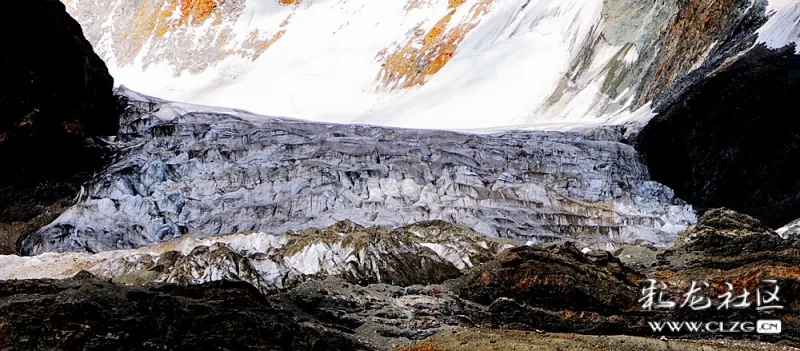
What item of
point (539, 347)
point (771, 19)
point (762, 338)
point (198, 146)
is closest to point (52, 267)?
point (198, 146)

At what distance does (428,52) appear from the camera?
65.9 m

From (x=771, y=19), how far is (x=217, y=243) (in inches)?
1016

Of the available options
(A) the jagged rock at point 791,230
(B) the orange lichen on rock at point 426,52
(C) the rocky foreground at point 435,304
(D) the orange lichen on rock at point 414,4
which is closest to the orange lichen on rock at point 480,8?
(B) the orange lichen on rock at point 426,52

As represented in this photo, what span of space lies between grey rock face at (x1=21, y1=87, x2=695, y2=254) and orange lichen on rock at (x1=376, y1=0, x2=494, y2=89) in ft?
92.5

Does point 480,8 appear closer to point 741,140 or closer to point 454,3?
point 454,3

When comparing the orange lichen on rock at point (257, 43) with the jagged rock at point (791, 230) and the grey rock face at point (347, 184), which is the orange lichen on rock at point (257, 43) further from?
the jagged rock at point (791, 230)

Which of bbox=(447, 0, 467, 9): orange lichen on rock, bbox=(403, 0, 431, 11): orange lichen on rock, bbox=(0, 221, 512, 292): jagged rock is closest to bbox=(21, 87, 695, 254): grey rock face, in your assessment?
bbox=(0, 221, 512, 292): jagged rock

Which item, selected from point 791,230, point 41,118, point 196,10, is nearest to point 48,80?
point 41,118

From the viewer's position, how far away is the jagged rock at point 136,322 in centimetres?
1284

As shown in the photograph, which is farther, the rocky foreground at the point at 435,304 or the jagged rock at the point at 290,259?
the jagged rock at the point at 290,259

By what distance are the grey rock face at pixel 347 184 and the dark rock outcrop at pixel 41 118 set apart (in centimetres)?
148

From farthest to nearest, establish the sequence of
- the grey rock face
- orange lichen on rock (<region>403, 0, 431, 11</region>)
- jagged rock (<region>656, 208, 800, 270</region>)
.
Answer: orange lichen on rock (<region>403, 0, 431, 11</region>)
the grey rock face
jagged rock (<region>656, 208, 800, 270</region>)

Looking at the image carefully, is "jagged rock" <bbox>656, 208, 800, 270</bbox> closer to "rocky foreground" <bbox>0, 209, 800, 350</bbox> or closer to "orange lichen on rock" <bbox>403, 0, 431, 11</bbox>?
"rocky foreground" <bbox>0, 209, 800, 350</bbox>

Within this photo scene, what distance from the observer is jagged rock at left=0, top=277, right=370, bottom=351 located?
12.8m
